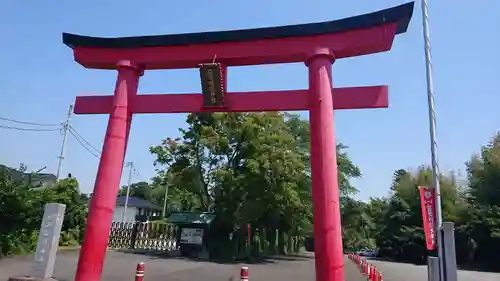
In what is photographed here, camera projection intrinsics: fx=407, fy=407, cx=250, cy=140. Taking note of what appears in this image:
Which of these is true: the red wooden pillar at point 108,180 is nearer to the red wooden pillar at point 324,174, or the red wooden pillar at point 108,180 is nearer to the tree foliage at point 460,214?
the red wooden pillar at point 324,174

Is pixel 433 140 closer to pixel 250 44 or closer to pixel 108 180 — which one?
pixel 250 44

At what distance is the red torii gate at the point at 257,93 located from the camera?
930 cm

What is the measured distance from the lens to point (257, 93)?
10719mm

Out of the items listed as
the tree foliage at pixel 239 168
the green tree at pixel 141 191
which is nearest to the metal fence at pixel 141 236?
the tree foliage at pixel 239 168

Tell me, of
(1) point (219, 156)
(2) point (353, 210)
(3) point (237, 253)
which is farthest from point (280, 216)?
(2) point (353, 210)

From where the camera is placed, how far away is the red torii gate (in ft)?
30.5

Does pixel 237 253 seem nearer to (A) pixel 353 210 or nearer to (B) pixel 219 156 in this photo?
(B) pixel 219 156

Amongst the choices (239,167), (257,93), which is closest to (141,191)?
(239,167)

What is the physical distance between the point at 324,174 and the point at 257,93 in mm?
2900

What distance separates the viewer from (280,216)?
1246 inches

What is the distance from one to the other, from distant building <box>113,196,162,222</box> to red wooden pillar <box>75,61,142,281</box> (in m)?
44.1

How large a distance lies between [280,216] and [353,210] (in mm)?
30949

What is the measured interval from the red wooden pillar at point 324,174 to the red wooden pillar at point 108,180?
5003 millimetres

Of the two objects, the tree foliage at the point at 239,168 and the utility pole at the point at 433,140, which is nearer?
the utility pole at the point at 433,140
